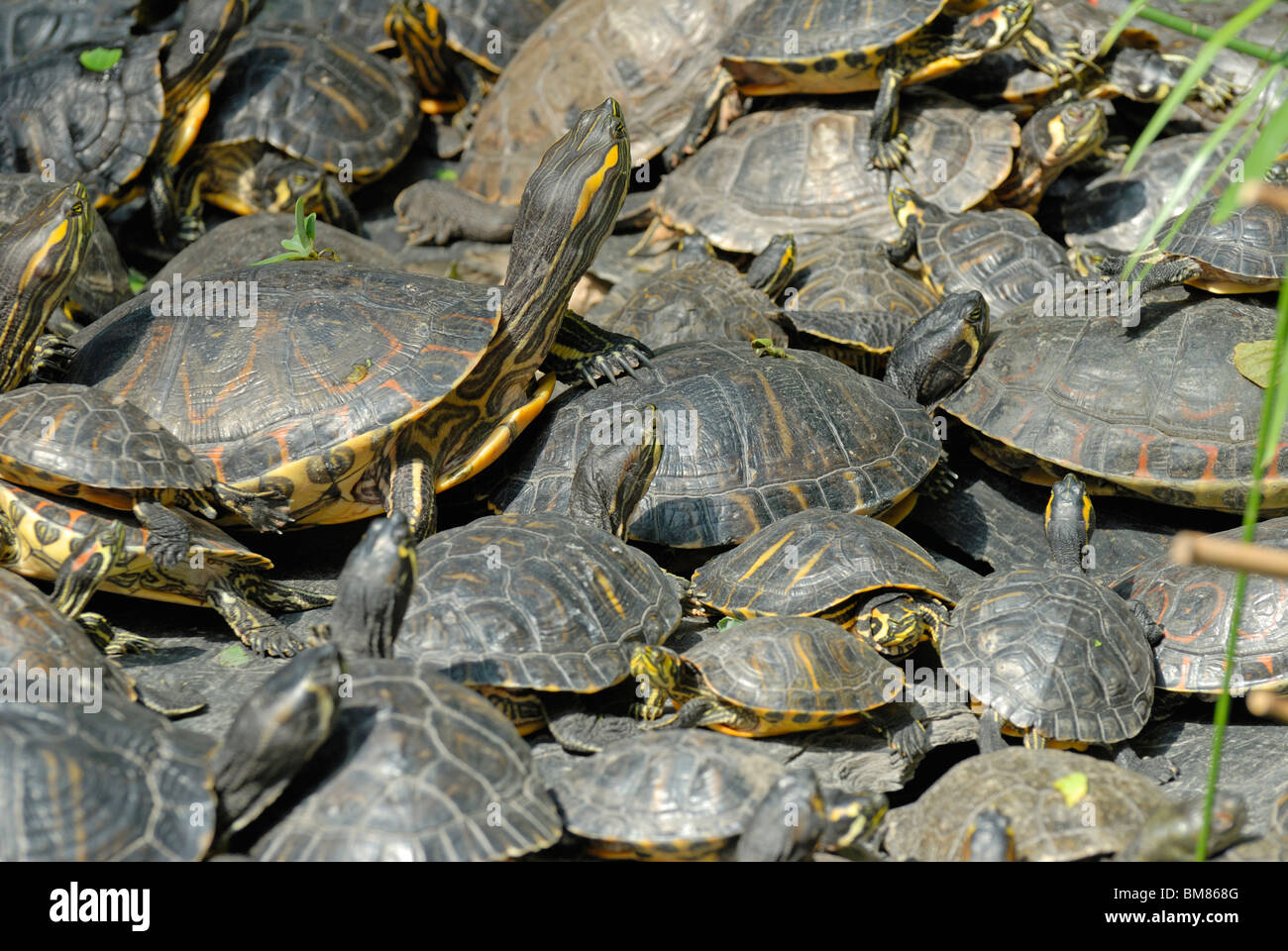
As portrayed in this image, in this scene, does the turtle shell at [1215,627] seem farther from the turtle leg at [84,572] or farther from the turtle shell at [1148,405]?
the turtle leg at [84,572]

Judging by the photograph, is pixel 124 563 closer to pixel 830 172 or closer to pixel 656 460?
pixel 656 460

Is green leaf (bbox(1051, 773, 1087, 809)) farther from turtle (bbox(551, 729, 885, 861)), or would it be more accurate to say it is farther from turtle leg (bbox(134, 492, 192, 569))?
turtle leg (bbox(134, 492, 192, 569))

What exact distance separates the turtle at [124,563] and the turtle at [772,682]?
1.69 meters

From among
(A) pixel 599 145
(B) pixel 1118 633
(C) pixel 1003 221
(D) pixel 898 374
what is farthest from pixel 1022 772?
(C) pixel 1003 221

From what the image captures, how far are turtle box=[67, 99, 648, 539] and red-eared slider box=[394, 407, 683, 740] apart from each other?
743 millimetres

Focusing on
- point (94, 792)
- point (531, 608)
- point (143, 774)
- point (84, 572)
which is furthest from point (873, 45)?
point (94, 792)

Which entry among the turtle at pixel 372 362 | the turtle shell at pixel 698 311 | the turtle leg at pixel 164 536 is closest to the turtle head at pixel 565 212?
the turtle at pixel 372 362

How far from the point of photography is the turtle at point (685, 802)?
3.69m

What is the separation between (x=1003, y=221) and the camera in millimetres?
7691

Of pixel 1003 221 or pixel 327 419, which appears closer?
pixel 327 419

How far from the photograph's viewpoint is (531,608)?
14.8 ft

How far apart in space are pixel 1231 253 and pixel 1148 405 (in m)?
0.96

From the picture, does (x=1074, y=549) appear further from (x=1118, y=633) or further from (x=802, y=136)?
(x=802, y=136)

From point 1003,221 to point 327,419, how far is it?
4756 millimetres
